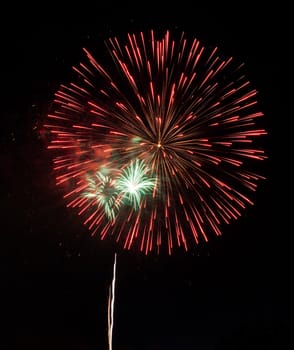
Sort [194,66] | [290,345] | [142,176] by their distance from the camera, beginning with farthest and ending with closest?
[290,345], [142,176], [194,66]

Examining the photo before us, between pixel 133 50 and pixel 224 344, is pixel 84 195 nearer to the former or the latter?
pixel 133 50

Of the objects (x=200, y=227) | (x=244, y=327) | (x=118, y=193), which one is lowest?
(x=200, y=227)

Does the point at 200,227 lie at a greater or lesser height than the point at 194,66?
lesser

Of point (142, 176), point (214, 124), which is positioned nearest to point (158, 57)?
point (214, 124)

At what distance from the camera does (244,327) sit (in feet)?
76.4

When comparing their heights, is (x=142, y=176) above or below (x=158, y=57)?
below

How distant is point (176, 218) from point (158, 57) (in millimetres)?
3178

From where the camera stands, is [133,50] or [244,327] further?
[244,327]

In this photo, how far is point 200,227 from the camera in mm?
10680

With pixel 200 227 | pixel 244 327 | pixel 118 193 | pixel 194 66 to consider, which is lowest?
pixel 200 227

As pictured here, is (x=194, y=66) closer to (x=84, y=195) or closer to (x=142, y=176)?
(x=142, y=176)

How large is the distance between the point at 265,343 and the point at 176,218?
1408cm


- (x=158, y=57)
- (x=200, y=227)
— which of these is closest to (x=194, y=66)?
(x=158, y=57)

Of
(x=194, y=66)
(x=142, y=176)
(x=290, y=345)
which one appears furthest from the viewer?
(x=290, y=345)
